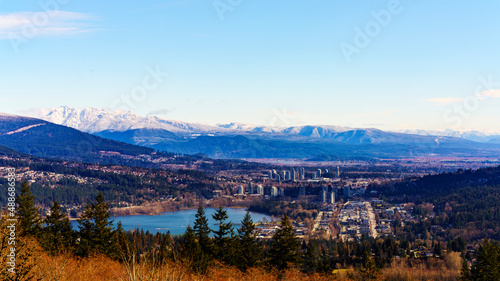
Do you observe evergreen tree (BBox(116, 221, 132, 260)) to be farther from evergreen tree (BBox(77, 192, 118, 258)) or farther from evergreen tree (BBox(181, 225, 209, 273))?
evergreen tree (BBox(181, 225, 209, 273))

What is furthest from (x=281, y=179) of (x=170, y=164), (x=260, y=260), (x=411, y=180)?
(x=260, y=260)

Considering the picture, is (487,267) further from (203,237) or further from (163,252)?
(163,252)

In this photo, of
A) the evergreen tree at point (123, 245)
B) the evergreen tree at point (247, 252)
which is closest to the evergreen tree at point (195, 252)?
the evergreen tree at point (247, 252)

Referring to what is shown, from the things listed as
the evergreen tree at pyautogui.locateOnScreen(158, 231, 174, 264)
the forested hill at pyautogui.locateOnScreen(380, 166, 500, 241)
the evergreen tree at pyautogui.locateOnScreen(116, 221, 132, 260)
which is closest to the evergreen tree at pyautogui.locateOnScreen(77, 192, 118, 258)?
the evergreen tree at pyautogui.locateOnScreen(116, 221, 132, 260)

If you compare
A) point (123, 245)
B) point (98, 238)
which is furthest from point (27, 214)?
point (123, 245)

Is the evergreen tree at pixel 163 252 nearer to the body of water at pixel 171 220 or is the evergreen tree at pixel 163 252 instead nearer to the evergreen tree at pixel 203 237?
the evergreen tree at pixel 203 237

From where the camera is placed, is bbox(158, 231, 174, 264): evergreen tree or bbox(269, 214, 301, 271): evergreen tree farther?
bbox(269, 214, 301, 271): evergreen tree

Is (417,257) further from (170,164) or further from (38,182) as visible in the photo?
(170,164)
